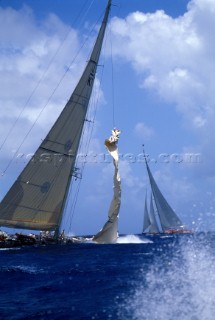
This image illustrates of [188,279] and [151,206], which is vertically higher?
[151,206]

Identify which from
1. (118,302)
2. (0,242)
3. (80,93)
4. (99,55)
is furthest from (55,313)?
(99,55)

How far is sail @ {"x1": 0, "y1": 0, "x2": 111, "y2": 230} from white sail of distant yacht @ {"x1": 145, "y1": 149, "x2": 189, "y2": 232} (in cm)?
5083

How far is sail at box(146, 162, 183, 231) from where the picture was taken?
99694 mm

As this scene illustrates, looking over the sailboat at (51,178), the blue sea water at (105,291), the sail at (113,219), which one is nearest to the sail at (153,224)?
the sailboat at (51,178)

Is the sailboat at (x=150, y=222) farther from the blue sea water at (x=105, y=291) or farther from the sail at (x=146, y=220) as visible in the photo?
the blue sea water at (x=105, y=291)

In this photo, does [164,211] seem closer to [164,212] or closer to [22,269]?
[164,212]

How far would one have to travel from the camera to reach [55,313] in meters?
17.5

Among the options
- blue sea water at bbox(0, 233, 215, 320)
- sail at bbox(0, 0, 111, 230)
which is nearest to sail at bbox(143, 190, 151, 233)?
sail at bbox(0, 0, 111, 230)

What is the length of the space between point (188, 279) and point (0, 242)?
28016mm

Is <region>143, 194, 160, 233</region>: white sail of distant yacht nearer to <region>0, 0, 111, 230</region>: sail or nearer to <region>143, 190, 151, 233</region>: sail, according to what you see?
<region>143, 190, 151, 233</region>: sail

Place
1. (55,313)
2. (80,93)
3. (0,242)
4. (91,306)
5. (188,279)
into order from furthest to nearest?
1. (80,93)
2. (0,242)
3. (188,279)
4. (91,306)
5. (55,313)

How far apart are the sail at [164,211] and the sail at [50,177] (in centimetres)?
5083

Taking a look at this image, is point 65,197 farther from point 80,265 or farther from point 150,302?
point 150,302

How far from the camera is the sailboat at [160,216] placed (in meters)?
100
